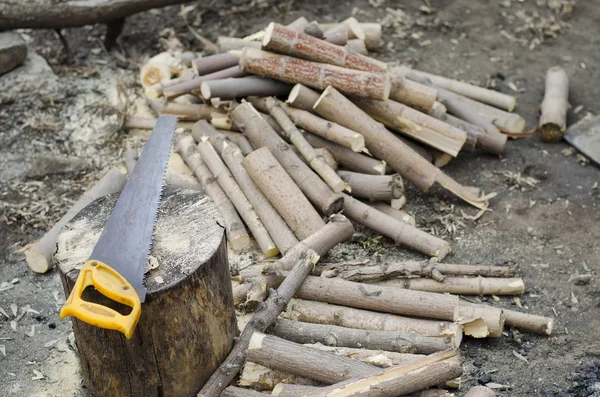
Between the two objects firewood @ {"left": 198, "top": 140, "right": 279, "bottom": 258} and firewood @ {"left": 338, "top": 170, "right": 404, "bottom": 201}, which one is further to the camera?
firewood @ {"left": 338, "top": 170, "right": 404, "bottom": 201}

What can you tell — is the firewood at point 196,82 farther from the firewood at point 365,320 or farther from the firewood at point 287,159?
the firewood at point 365,320

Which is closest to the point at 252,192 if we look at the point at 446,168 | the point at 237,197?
the point at 237,197

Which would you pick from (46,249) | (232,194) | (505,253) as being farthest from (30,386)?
(505,253)

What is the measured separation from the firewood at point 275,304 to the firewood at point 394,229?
1.27 ft

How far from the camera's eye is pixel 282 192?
5.85 meters

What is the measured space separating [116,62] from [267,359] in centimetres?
532

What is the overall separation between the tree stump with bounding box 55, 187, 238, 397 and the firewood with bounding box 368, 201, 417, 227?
211cm

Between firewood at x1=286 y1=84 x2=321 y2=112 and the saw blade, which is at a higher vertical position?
the saw blade

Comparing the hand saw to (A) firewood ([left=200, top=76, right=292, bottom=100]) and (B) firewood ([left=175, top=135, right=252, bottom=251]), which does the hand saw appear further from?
(A) firewood ([left=200, top=76, right=292, bottom=100])

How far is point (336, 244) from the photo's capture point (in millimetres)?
5559

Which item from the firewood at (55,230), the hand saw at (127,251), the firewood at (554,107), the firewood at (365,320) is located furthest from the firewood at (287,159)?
the firewood at (554,107)

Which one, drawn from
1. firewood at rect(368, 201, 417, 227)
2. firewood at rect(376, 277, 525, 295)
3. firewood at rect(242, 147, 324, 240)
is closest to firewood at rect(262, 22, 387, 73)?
firewood at rect(242, 147, 324, 240)

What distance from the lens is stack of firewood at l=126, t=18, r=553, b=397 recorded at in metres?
4.41

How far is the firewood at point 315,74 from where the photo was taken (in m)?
6.41
